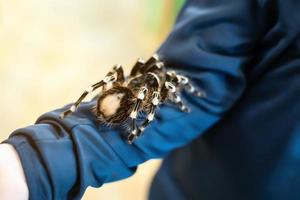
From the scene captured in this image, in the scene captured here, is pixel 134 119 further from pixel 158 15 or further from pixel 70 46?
pixel 158 15

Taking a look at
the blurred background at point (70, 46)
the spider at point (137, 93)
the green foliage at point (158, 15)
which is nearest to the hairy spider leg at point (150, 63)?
the spider at point (137, 93)

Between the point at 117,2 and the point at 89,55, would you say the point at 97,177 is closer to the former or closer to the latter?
the point at 89,55

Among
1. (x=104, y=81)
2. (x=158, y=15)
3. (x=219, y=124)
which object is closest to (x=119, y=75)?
(x=104, y=81)

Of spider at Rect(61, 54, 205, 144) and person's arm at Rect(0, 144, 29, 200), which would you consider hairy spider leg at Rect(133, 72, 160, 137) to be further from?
person's arm at Rect(0, 144, 29, 200)

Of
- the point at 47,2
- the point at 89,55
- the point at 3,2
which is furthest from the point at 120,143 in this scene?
the point at 47,2

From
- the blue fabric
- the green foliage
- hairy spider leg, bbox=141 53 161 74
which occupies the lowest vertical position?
the green foliage

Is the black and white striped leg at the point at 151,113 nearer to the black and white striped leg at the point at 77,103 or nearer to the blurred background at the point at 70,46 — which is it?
the black and white striped leg at the point at 77,103

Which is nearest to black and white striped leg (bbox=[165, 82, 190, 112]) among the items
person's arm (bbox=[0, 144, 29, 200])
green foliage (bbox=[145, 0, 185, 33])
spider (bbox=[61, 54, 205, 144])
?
spider (bbox=[61, 54, 205, 144])
